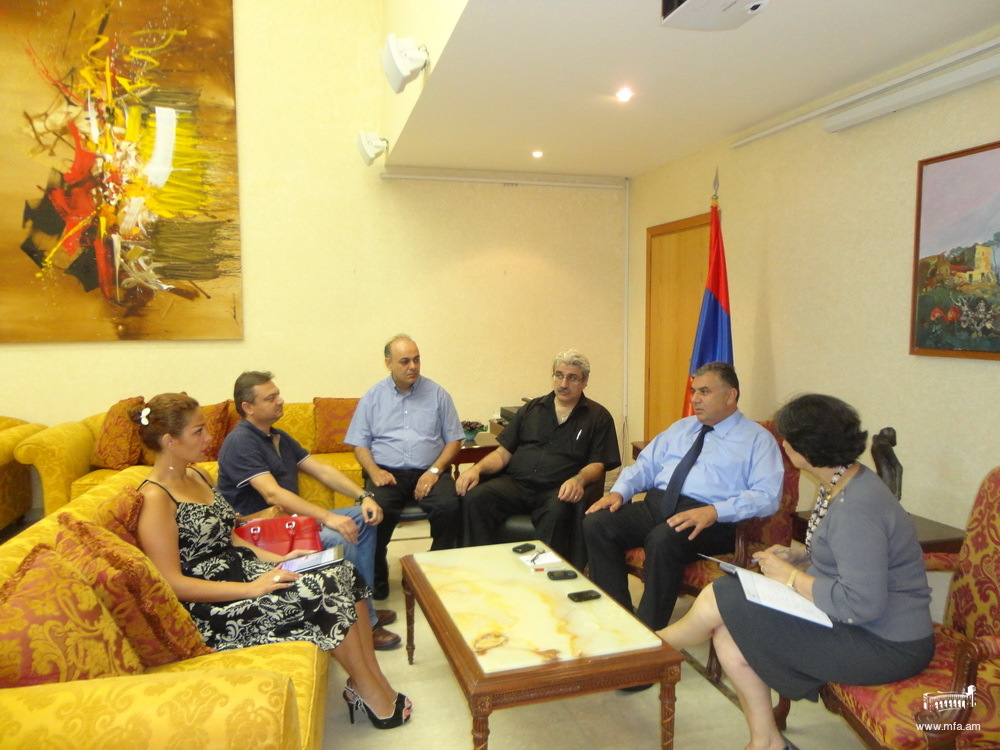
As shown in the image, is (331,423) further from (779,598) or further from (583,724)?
(779,598)

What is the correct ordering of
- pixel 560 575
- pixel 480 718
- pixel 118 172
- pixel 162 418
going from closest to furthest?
1. pixel 480 718
2. pixel 162 418
3. pixel 560 575
4. pixel 118 172

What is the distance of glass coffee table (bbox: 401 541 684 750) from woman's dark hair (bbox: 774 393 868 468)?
2.26 ft

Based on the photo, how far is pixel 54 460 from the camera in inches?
146

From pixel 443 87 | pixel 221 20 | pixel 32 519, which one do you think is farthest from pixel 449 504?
pixel 221 20

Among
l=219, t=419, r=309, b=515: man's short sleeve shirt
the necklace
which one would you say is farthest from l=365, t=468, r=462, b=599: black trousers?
the necklace

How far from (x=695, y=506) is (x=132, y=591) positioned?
205cm

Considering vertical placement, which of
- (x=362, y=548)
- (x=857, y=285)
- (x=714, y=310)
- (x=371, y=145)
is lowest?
(x=362, y=548)

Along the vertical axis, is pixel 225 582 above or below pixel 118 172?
below

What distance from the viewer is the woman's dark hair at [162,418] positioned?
6.48 ft

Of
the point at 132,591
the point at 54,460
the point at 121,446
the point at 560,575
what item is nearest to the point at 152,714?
the point at 132,591

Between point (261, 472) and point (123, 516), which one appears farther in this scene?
point (261, 472)

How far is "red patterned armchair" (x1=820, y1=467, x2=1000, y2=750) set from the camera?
4.96 ft

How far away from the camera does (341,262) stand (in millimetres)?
4887

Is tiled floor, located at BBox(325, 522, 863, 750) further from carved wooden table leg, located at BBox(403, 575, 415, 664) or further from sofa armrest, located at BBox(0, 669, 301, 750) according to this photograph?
sofa armrest, located at BBox(0, 669, 301, 750)
